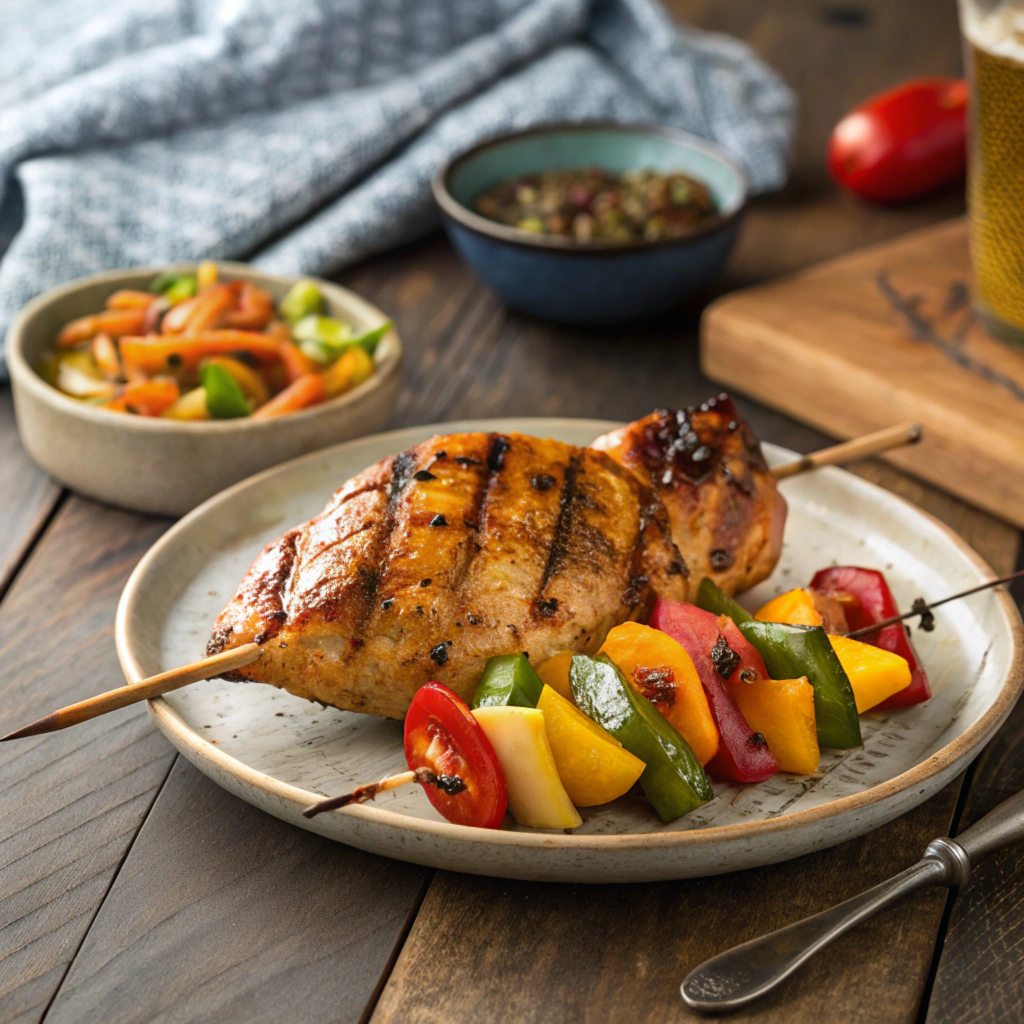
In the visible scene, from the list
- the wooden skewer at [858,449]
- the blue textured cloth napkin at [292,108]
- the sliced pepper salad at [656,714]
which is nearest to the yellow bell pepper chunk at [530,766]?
the sliced pepper salad at [656,714]

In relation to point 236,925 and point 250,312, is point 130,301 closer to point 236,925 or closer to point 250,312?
point 250,312

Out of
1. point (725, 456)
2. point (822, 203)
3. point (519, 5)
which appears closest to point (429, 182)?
point (519, 5)

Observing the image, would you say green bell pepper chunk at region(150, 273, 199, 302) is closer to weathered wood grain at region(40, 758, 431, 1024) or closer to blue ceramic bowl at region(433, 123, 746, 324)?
blue ceramic bowl at region(433, 123, 746, 324)

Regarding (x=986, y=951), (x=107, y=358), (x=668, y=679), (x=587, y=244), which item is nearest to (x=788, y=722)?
(x=668, y=679)

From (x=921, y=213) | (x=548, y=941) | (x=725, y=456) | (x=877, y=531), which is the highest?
(x=725, y=456)

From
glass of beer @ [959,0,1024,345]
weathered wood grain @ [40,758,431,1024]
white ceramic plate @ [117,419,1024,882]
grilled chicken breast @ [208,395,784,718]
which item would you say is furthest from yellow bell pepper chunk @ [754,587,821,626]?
glass of beer @ [959,0,1024,345]

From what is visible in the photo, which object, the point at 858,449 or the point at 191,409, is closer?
Answer: the point at 858,449

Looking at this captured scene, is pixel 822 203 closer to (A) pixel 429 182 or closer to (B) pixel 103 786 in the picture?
(A) pixel 429 182
